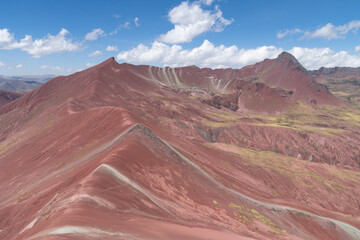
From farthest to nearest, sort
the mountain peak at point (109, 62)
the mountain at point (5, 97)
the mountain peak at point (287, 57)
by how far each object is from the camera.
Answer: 1. the mountain peak at point (287, 57)
2. the mountain at point (5, 97)
3. the mountain peak at point (109, 62)

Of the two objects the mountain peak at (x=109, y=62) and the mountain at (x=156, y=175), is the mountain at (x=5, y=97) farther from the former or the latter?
the mountain peak at (x=109, y=62)

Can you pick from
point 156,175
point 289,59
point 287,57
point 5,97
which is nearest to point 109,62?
point 156,175

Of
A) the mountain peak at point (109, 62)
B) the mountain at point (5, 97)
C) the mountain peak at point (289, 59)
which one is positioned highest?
the mountain peak at point (289, 59)

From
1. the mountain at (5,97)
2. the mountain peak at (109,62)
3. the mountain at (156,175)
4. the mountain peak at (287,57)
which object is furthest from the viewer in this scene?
the mountain peak at (287,57)

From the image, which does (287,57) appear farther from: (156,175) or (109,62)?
(156,175)

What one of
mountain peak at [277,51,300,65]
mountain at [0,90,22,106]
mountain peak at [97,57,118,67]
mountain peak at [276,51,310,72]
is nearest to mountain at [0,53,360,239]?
mountain peak at [97,57,118,67]

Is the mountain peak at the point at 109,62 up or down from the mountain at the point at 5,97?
up

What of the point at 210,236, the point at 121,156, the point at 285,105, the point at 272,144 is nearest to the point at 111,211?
the point at 210,236

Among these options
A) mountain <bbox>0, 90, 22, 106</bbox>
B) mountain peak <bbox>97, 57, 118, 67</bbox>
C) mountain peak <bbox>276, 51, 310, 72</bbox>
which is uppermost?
mountain peak <bbox>276, 51, 310, 72</bbox>

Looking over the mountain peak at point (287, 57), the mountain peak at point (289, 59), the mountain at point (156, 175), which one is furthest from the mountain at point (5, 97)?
the mountain peak at point (287, 57)

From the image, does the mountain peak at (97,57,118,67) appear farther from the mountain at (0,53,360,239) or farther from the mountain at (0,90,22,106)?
the mountain at (0,90,22,106)
